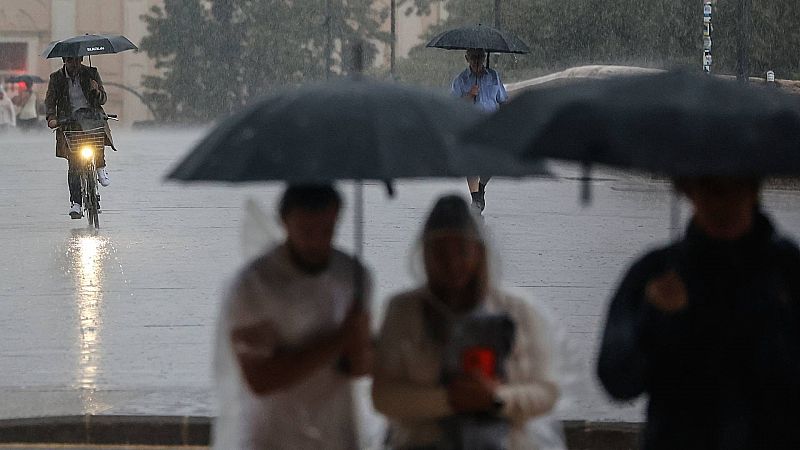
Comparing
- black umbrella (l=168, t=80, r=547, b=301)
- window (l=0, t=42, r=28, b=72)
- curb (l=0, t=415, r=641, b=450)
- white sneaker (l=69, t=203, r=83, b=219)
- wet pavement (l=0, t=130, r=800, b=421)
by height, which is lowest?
curb (l=0, t=415, r=641, b=450)

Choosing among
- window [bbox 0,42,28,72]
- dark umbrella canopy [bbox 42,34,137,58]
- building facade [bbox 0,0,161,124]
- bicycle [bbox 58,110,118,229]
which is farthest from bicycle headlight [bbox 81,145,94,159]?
window [bbox 0,42,28,72]

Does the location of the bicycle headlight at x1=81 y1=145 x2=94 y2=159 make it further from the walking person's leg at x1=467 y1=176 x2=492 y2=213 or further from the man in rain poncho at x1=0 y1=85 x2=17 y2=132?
the man in rain poncho at x1=0 y1=85 x2=17 y2=132

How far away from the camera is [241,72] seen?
5769 cm

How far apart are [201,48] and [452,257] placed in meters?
55.7

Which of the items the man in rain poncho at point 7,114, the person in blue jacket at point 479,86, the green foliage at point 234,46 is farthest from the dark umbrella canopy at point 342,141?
the green foliage at point 234,46

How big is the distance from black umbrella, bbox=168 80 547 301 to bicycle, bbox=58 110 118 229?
1198cm

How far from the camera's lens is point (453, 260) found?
3.95 meters

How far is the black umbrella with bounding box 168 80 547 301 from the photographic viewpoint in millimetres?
3922

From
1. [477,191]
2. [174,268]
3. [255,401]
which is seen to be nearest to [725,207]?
[255,401]

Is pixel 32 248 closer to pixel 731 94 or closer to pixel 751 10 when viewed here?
pixel 731 94

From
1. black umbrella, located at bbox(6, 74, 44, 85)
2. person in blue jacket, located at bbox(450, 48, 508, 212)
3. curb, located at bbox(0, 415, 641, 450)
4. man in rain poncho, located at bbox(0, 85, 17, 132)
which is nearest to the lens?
curb, located at bbox(0, 415, 641, 450)

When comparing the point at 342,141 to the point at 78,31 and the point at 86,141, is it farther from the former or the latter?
the point at 78,31

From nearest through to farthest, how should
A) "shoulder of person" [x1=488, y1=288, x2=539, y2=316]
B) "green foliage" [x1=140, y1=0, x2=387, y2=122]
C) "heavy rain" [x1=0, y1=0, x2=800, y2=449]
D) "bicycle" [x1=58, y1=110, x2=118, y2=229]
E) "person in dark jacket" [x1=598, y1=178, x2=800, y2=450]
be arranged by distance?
1. "person in dark jacket" [x1=598, y1=178, x2=800, y2=450]
2. "shoulder of person" [x1=488, y1=288, x2=539, y2=316]
3. "heavy rain" [x1=0, y1=0, x2=800, y2=449]
4. "bicycle" [x1=58, y1=110, x2=118, y2=229]
5. "green foliage" [x1=140, y1=0, x2=387, y2=122]

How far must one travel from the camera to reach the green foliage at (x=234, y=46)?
54031mm
